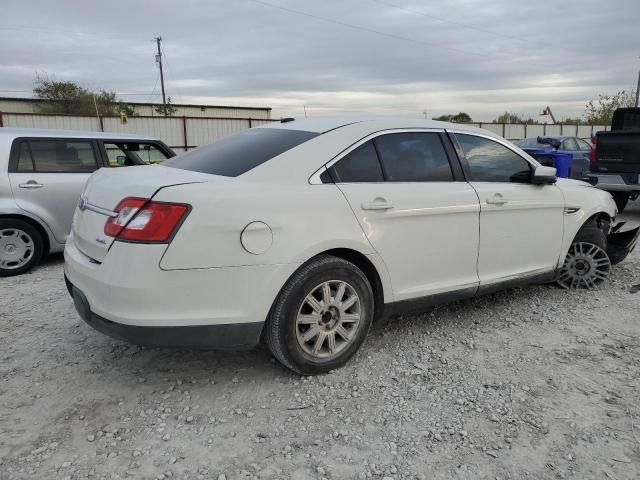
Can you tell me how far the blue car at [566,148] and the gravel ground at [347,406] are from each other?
33.3ft

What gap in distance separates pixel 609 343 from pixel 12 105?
4530 cm

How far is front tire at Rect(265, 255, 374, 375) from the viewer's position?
2918mm

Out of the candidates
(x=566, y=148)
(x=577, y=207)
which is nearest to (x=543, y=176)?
(x=577, y=207)

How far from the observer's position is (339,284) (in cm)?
311

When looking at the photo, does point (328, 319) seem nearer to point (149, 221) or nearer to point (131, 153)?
point (149, 221)

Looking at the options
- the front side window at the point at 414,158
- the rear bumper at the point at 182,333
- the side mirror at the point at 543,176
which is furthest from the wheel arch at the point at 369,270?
the side mirror at the point at 543,176

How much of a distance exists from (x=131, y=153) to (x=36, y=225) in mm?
1511

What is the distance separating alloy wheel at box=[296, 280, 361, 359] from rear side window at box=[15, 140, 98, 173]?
165 inches

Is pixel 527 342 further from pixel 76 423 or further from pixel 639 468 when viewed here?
pixel 76 423

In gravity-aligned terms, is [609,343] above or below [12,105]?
below

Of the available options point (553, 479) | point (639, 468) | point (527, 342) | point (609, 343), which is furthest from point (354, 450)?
point (609, 343)

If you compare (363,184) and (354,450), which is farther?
(363,184)

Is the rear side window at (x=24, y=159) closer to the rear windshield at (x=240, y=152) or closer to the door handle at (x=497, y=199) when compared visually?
the rear windshield at (x=240, y=152)

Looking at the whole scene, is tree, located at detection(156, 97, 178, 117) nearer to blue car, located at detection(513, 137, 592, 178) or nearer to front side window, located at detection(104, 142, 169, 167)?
blue car, located at detection(513, 137, 592, 178)
